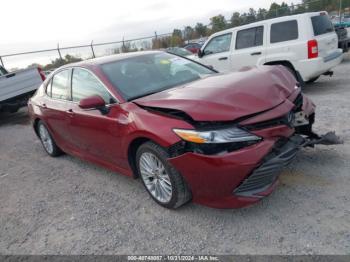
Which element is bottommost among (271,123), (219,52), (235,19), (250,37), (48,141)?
(48,141)

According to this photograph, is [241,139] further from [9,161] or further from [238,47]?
[238,47]

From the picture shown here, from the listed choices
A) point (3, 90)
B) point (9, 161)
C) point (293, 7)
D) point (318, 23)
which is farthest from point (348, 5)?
point (9, 161)

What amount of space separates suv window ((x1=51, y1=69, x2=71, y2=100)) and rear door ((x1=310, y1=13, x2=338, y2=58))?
536cm

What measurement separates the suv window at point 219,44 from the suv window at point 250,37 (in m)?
0.35

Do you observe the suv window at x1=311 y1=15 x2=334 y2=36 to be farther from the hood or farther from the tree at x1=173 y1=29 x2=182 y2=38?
the tree at x1=173 y1=29 x2=182 y2=38

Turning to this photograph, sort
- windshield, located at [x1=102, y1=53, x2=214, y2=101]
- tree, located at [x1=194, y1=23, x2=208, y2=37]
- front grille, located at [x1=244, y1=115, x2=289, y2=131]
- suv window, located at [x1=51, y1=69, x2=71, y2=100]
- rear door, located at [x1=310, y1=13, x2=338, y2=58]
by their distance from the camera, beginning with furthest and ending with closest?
1. tree, located at [x1=194, y1=23, x2=208, y2=37]
2. rear door, located at [x1=310, y1=13, x2=338, y2=58]
3. suv window, located at [x1=51, y1=69, x2=71, y2=100]
4. windshield, located at [x1=102, y1=53, x2=214, y2=101]
5. front grille, located at [x1=244, y1=115, x2=289, y2=131]

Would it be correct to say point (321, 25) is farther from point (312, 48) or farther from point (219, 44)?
point (219, 44)

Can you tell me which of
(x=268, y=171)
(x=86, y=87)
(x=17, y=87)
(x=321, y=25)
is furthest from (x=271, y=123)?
(x=17, y=87)

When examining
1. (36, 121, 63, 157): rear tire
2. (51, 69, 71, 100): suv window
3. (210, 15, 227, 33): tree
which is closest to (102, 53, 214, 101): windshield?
(51, 69, 71, 100): suv window

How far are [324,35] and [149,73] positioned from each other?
5.06m

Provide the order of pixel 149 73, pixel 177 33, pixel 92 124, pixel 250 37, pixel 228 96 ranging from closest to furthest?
1. pixel 228 96
2. pixel 92 124
3. pixel 149 73
4. pixel 250 37
5. pixel 177 33

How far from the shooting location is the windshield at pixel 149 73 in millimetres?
3766

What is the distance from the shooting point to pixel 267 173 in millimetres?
2805

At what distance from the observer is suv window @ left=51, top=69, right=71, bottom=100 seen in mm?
4598
